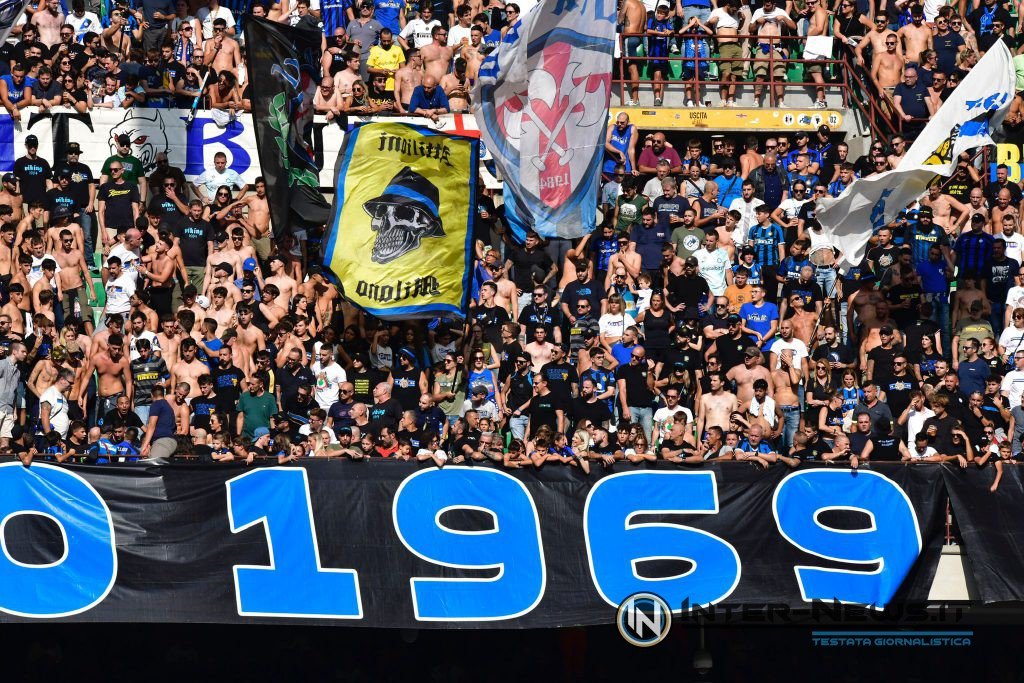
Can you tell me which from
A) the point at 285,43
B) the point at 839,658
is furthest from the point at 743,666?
the point at 285,43

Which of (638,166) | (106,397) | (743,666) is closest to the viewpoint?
(743,666)

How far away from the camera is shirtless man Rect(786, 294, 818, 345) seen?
68.0ft

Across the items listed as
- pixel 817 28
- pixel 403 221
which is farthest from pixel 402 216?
pixel 817 28

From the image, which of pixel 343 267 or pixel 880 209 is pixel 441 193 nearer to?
pixel 343 267

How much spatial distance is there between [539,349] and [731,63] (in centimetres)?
690

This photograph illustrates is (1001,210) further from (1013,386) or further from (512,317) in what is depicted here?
(512,317)

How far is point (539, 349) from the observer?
20.0 m

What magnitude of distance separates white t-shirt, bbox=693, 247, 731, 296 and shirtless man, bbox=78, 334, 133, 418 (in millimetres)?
6569

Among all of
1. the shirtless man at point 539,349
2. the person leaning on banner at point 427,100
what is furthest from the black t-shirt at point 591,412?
the person leaning on banner at point 427,100

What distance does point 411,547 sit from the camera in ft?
54.0

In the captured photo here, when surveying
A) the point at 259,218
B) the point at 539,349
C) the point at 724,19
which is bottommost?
the point at 539,349

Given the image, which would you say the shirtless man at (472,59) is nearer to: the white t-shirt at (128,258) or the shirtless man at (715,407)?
the white t-shirt at (128,258)

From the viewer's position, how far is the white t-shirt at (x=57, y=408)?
63.6 ft

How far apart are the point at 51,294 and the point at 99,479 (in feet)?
14.8
